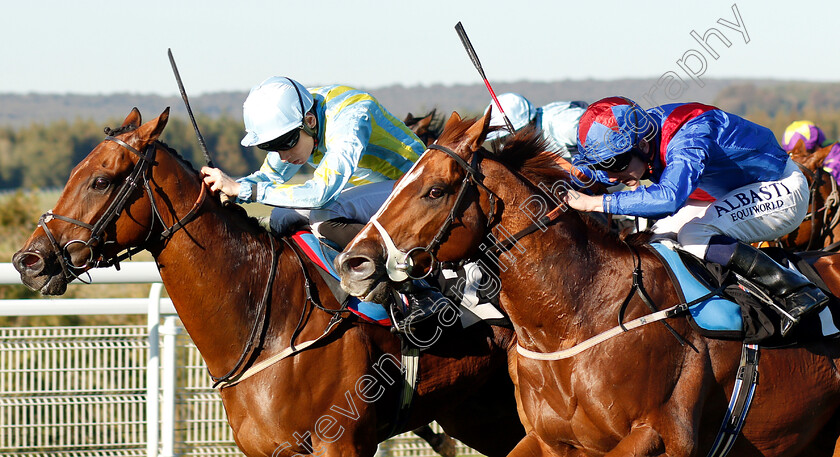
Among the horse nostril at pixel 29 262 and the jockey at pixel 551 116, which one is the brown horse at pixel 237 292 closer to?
Answer: the horse nostril at pixel 29 262

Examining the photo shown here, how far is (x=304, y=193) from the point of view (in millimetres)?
3541

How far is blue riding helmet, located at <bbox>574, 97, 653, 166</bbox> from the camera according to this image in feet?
10.7

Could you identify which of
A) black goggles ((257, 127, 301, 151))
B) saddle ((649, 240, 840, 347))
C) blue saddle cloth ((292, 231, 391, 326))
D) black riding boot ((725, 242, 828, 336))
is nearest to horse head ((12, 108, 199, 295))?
black goggles ((257, 127, 301, 151))

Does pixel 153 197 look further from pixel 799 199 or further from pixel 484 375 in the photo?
pixel 799 199

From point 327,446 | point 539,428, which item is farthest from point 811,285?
point 327,446

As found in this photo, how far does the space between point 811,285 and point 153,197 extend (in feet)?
7.89

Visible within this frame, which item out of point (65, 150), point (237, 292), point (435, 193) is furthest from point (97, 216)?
point (65, 150)

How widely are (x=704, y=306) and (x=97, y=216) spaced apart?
2.19 m

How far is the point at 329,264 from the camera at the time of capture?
376 centimetres

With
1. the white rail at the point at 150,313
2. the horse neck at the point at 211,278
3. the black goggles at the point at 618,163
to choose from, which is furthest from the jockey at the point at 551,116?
the horse neck at the point at 211,278

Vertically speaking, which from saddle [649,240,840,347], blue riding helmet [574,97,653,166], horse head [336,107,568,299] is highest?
blue riding helmet [574,97,653,166]

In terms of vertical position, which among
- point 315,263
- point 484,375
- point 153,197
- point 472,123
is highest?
point 472,123

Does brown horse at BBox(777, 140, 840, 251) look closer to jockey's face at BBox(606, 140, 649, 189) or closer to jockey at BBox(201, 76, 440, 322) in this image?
jockey's face at BBox(606, 140, 649, 189)

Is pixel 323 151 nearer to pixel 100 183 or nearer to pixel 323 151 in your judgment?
pixel 323 151
